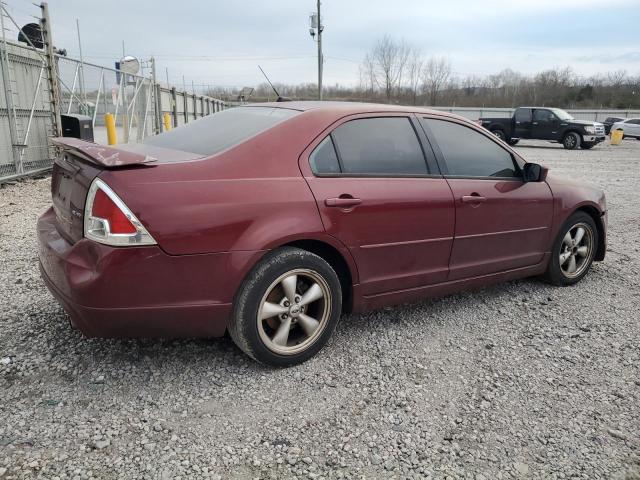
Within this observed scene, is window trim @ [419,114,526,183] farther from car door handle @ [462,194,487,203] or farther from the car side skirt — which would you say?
the car side skirt

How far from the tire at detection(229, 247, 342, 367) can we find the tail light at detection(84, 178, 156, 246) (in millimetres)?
606

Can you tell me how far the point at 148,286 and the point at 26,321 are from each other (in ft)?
4.82

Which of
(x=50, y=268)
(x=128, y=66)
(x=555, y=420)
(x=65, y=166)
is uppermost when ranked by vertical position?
(x=128, y=66)

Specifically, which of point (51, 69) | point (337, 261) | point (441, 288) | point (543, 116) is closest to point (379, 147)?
point (337, 261)

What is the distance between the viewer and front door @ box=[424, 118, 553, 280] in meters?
3.60

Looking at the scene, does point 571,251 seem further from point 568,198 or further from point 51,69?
point 51,69

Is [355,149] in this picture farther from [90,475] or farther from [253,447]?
[90,475]

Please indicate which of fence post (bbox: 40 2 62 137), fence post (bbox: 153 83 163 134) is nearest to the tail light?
fence post (bbox: 40 2 62 137)

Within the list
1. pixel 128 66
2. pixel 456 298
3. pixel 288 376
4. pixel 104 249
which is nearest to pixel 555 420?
pixel 288 376

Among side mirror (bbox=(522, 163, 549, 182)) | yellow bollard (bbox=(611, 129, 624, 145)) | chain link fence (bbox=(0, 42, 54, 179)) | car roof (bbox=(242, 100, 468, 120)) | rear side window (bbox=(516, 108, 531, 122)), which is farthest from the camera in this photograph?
yellow bollard (bbox=(611, 129, 624, 145))

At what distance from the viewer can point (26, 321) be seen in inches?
133

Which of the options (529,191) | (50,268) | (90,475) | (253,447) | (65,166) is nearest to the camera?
(90,475)

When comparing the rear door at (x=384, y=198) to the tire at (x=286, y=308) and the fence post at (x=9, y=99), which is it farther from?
the fence post at (x=9, y=99)

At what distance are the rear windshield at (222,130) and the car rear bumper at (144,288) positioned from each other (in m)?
0.70
